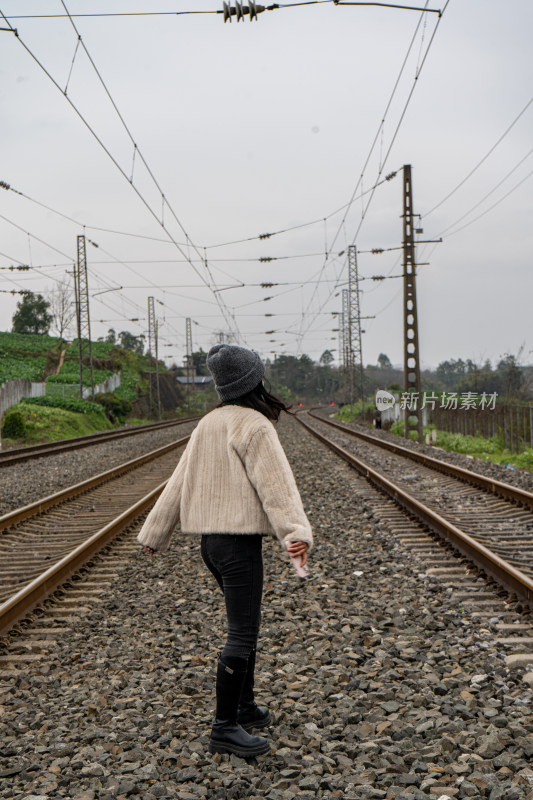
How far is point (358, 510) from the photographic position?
10789 mm

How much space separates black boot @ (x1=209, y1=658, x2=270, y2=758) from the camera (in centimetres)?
338

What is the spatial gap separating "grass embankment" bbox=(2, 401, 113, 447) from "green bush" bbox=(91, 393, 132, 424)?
17.2ft

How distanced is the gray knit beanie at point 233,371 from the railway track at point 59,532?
307cm

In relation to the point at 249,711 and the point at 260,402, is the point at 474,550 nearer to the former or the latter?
the point at 249,711

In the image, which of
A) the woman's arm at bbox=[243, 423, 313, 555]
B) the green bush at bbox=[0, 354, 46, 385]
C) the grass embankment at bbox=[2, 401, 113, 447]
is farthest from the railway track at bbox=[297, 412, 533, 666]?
the green bush at bbox=[0, 354, 46, 385]

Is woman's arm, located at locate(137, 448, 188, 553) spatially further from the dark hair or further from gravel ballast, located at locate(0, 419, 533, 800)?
gravel ballast, located at locate(0, 419, 533, 800)

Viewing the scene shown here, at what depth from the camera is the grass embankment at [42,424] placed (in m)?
31.2

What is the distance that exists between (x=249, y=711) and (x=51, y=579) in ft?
11.1

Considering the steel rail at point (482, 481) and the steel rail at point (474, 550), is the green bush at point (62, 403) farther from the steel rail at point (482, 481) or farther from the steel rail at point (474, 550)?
the steel rail at point (474, 550)

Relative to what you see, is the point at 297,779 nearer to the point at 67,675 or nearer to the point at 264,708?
the point at 264,708

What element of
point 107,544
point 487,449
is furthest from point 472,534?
point 487,449

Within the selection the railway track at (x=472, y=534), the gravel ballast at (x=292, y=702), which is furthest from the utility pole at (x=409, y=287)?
the gravel ballast at (x=292, y=702)

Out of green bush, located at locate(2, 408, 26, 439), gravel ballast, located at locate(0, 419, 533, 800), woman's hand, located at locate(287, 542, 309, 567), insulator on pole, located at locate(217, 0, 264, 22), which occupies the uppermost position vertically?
insulator on pole, located at locate(217, 0, 264, 22)

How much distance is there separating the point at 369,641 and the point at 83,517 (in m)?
6.78
